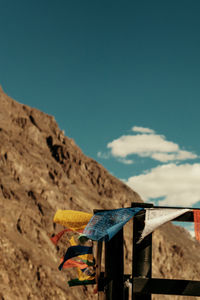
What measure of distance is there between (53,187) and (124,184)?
19858 mm

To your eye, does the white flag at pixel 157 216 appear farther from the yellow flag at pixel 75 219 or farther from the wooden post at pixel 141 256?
the yellow flag at pixel 75 219

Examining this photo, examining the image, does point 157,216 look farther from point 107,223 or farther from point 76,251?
point 76,251

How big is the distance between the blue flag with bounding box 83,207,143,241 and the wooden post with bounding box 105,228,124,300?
0.52ft

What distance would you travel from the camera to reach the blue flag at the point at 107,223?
3834mm

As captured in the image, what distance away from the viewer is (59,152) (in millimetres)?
58281

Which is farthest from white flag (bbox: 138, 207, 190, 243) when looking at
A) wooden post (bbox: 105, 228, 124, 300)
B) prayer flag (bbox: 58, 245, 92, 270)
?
prayer flag (bbox: 58, 245, 92, 270)

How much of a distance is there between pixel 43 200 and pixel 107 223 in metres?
41.7

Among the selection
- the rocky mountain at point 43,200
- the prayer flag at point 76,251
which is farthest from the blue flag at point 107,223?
the rocky mountain at point 43,200

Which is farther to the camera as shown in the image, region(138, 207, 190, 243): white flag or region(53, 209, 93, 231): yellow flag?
region(53, 209, 93, 231): yellow flag

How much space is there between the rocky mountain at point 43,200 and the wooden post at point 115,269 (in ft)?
90.7

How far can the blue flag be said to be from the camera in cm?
383

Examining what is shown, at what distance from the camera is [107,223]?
13.3 ft

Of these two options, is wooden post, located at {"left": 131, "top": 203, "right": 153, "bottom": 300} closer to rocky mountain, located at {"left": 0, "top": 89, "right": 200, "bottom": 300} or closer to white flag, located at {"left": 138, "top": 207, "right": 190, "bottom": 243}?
white flag, located at {"left": 138, "top": 207, "right": 190, "bottom": 243}

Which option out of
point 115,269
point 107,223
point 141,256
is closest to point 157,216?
point 141,256
